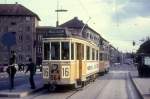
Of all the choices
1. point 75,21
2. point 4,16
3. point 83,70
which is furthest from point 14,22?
point 83,70

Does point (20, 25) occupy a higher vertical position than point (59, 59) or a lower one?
higher

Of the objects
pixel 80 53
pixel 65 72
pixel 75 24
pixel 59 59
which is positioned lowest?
pixel 65 72

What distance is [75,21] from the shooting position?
13150 cm

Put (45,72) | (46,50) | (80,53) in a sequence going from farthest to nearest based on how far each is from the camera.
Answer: (80,53) < (46,50) < (45,72)

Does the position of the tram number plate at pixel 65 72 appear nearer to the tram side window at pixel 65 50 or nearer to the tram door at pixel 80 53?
the tram side window at pixel 65 50

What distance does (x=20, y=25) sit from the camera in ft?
374

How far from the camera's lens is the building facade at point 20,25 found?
11231 centimetres

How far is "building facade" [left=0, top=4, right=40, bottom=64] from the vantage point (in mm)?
112312

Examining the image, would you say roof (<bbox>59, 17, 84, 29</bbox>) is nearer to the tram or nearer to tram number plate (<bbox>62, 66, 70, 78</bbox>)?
the tram

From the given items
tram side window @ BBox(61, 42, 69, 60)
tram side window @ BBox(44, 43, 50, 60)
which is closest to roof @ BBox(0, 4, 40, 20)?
tram side window @ BBox(44, 43, 50, 60)

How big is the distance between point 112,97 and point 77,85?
204 inches

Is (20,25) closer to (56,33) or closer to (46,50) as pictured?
(56,33)

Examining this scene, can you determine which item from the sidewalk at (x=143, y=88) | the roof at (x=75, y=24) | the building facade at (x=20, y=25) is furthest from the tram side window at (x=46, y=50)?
the roof at (x=75, y=24)

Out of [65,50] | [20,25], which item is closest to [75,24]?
[20,25]
